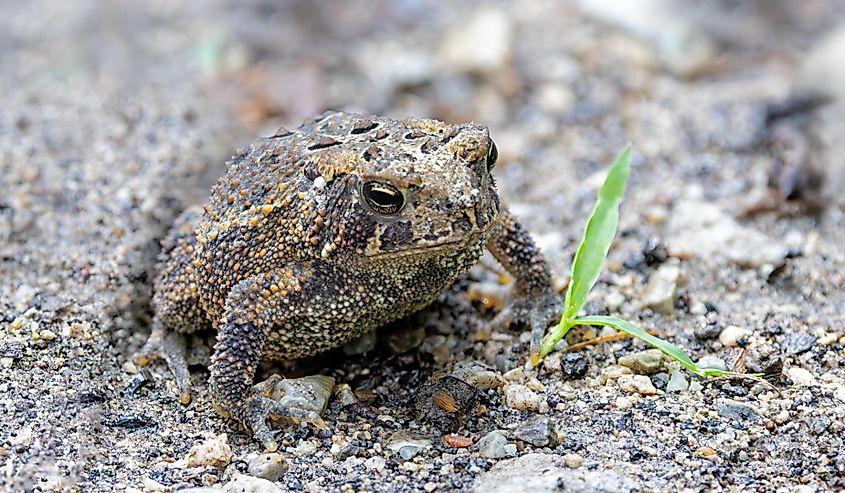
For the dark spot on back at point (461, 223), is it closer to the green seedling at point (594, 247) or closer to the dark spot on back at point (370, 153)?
the dark spot on back at point (370, 153)

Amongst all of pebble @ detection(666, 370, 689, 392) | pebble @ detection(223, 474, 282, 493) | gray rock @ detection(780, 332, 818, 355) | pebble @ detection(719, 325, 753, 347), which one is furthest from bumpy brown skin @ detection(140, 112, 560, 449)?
gray rock @ detection(780, 332, 818, 355)

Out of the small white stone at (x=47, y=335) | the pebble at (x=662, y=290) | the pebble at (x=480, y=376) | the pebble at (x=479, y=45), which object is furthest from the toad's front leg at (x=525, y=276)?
the pebble at (x=479, y=45)

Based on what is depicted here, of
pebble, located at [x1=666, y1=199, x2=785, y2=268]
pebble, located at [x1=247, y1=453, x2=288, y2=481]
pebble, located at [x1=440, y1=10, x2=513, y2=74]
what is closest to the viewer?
pebble, located at [x1=247, y1=453, x2=288, y2=481]

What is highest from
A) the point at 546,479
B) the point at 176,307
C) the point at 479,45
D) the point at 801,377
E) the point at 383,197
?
the point at 479,45

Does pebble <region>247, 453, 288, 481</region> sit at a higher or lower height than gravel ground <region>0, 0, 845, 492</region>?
lower

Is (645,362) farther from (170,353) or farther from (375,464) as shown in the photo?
(170,353)

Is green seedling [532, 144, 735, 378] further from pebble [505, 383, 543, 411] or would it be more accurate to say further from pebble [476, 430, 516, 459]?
pebble [476, 430, 516, 459]

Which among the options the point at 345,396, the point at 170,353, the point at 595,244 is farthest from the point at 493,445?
the point at 170,353
